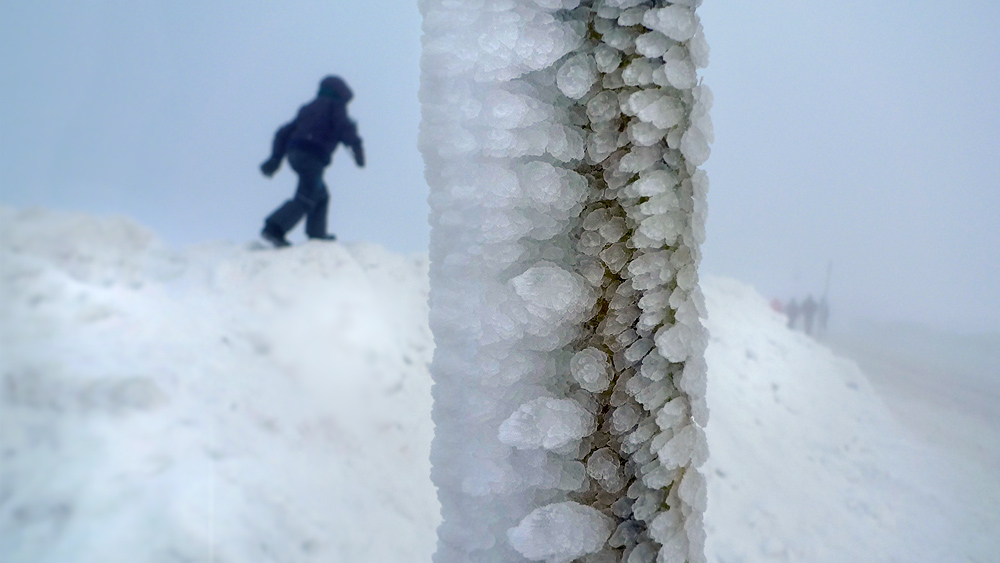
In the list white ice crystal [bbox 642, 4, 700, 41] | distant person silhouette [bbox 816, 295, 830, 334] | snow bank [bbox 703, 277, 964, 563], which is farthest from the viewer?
distant person silhouette [bbox 816, 295, 830, 334]

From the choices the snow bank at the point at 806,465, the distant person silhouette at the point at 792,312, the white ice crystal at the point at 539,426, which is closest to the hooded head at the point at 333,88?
the white ice crystal at the point at 539,426

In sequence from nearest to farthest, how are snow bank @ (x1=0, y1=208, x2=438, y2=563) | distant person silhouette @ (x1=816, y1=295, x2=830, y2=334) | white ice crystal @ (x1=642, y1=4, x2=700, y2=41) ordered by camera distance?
white ice crystal @ (x1=642, y1=4, x2=700, y2=41), snow bank @ (x1=0, y1=208, x2=438, y2=563), distant person silhouette @ (x1=816, y1=295, x2=830, y2=334)

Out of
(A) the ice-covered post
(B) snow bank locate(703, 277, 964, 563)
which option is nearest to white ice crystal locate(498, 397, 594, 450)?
(A) the ice-covered post

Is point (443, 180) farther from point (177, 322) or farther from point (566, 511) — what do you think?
point (177, 322)

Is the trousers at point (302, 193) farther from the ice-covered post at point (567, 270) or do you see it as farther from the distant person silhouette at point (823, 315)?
the distant person silhouette at point (823, 315)

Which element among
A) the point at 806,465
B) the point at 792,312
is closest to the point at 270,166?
the point at 806,465

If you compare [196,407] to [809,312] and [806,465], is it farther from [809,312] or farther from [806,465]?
[809,312]

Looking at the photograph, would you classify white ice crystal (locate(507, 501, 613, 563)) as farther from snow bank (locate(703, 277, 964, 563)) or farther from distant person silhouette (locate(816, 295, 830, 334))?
distant person silhouette (locate(816, 295, 830, 334))

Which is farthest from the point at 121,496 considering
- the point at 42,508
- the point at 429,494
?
the point at 429,494
